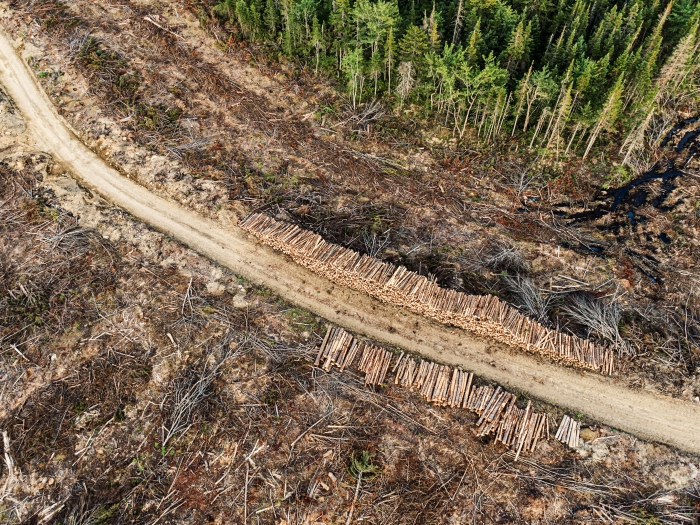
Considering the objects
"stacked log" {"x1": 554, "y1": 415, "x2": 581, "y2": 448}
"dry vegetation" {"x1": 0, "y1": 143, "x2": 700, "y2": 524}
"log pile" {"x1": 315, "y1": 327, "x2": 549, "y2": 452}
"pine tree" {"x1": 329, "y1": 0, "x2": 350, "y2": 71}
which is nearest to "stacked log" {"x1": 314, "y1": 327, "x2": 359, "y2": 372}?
"log pile" {"x1": 315, "y1": 327, "x2": 549, "y2": 452}

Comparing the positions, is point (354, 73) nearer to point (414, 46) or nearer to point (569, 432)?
point (414, 46)

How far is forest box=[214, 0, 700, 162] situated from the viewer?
2459cm

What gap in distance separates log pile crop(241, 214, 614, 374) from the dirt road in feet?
1.82

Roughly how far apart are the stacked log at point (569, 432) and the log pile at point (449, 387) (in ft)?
2.00

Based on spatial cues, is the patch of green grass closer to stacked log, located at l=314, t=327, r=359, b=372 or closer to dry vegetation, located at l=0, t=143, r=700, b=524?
dry vegetation, located at l=0, t=143, r=700, b=524

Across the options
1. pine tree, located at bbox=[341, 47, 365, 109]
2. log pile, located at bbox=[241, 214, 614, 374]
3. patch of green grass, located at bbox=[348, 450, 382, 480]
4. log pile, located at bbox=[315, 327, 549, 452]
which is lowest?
patch of green grass, located at bbox=[348, 450, 382, 480]

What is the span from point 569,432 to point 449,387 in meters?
5.14

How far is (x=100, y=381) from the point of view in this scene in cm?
1798

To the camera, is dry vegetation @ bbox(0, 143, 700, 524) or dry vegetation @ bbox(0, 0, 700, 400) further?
dry vegetation @ bbox(0, 0, 700, 400)

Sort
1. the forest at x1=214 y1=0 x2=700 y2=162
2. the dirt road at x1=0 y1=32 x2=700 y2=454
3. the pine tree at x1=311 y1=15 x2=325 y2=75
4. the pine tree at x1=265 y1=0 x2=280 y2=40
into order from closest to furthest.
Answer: the dirt road at x1=0 y1=32 x2=700 y2=454, the forest at x1=214 y1=0 x2=700 y2=162, the pine tree at x1=311 y1=15 x2=325 y2=75, the pine tree at x1=265 y1=0 x2=280 y2=40

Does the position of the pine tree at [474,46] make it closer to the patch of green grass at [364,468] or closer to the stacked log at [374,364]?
the stacked log at [374,364]

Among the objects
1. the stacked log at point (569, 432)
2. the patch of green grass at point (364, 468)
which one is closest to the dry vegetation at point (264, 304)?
the patch of green grass at point (364, 468)

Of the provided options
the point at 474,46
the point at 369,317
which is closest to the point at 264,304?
the point at 369,317

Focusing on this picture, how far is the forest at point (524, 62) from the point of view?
24.6 meters
